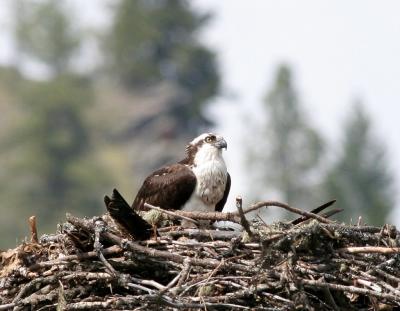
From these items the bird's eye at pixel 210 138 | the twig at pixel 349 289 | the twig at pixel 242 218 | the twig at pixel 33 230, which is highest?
the bird's eye at pixel 210 138

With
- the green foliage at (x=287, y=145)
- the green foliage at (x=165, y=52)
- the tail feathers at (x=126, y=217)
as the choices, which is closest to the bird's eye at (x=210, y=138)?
the tail feathers at (x=126, y=217)

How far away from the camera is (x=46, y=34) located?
7012cm

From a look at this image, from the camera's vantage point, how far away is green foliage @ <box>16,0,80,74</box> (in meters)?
69.9

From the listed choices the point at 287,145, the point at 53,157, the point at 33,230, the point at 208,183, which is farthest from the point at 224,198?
the point at 287,145

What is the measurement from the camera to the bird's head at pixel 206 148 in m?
11.7

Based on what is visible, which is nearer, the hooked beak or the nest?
the nest

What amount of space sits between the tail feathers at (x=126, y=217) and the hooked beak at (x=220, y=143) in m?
2.60

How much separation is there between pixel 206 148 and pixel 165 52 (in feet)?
187

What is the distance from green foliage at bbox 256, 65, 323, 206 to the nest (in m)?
53.2

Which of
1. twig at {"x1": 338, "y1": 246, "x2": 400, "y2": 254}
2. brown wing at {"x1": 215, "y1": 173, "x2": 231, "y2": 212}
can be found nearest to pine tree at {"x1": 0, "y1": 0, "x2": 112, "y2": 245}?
brown wing at {"x1": 215, "y1": 173, "x2": 231, "y2": 212}

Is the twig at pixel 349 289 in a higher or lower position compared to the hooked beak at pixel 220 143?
lower

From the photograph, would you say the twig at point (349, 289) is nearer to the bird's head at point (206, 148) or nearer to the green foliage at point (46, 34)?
the bird's head at point (206, 148)

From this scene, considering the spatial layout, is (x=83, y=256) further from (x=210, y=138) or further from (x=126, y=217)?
(x=210, y=138)

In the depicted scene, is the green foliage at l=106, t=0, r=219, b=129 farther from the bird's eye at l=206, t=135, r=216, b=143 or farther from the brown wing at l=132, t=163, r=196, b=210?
the brown wing at l=132, t=163, r=196, b=210
